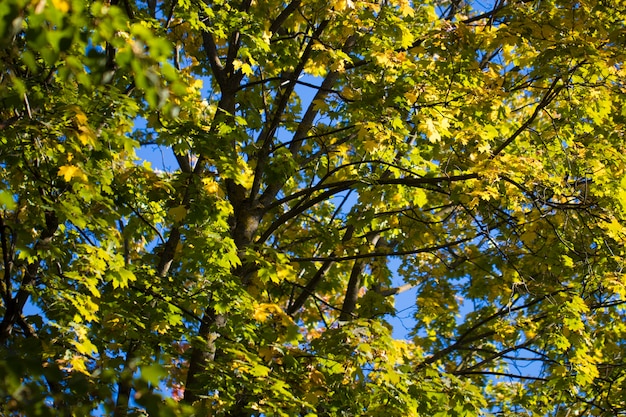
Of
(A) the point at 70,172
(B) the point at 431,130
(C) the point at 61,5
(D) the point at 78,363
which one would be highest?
(B) the point at 431,130

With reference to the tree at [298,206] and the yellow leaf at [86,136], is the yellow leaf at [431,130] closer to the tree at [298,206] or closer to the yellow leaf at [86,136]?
the tree at [298,206]

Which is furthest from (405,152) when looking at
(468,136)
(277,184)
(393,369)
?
(393,369)

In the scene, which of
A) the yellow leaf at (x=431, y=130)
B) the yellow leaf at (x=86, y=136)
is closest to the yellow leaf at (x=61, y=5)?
the yellow leaf at (x=86, y=136)

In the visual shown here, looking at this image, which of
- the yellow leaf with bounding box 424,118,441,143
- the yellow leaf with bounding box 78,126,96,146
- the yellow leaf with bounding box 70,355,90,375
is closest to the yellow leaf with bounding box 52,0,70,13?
the yellow leaf with bounding box 78,126,96,146

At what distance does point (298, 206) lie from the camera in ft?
23.5

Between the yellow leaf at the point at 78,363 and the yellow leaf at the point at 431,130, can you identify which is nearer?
the yellow leaf at the point at 78,363

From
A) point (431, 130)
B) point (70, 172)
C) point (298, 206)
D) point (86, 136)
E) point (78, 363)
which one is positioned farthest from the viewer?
point (298, 206)

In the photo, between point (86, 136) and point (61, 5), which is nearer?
point (61, 5)

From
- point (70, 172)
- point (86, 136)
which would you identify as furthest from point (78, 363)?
point (86, 136)

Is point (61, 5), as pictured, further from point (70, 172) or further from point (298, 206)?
point (298, 206)

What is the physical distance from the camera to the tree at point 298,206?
15.2 feet

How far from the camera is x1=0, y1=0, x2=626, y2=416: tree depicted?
4.64 meters

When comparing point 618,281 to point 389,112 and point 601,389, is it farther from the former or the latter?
point 389,112

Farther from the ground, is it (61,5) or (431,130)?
(431,130)
